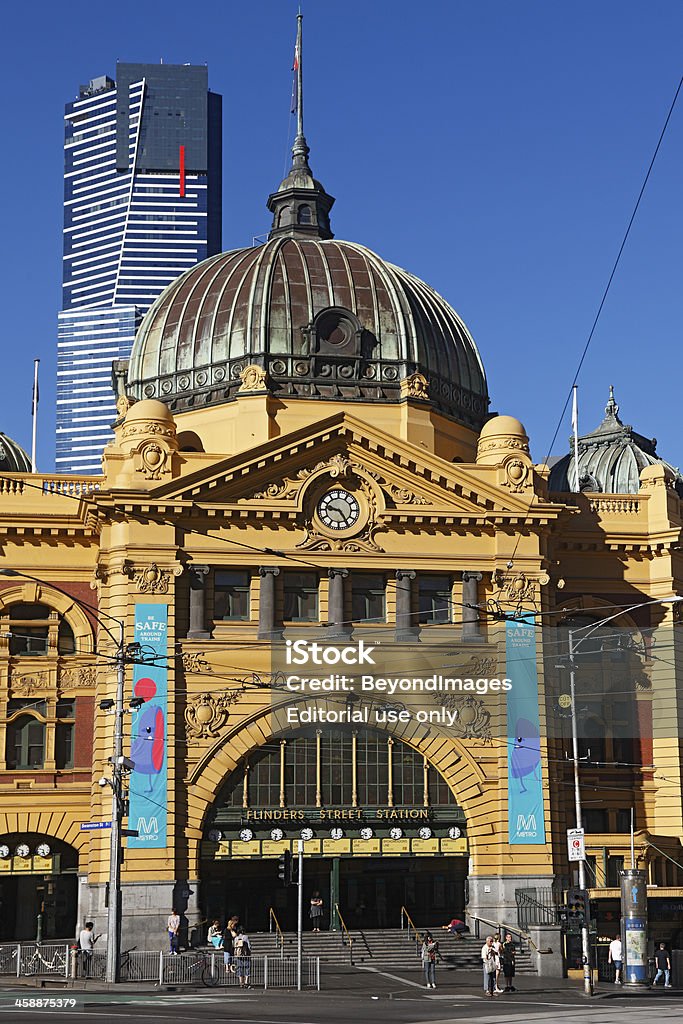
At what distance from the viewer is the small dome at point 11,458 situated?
78875 millimetres

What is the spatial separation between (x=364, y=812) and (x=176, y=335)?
2511 centimetres

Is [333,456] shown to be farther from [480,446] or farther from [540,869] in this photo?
[540,869]

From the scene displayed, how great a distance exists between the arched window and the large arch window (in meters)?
Result: 9.30

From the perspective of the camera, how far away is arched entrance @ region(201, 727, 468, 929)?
2459 inches

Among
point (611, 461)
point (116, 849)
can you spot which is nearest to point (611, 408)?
point (611, 461)

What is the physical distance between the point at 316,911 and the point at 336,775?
5305mm

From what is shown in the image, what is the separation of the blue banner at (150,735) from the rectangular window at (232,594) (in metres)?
2.51

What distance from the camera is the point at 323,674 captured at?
208 ft

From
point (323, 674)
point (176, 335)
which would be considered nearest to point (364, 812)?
point (323, 674)

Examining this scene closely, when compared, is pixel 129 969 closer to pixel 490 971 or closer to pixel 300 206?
pixel 490 971

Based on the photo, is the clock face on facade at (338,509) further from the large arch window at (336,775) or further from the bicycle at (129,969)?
the bicycle at (129,969)

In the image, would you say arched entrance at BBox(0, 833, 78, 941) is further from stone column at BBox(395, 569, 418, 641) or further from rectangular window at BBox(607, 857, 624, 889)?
rectangular window at BBox(607, 857, 624, 889)

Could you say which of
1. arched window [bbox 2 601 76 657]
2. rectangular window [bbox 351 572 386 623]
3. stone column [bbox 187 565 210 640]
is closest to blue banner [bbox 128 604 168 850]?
stone column [bbox 187 565 210 640]

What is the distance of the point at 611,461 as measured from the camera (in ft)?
282
